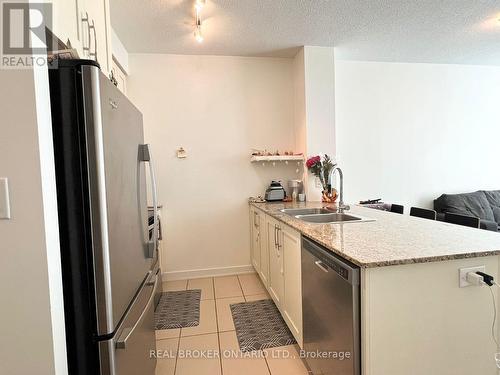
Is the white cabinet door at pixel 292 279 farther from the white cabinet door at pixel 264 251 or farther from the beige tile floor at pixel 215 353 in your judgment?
the white cabinet door at pixel 264 251

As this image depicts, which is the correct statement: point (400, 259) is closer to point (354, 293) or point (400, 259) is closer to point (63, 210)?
point (354, 293)

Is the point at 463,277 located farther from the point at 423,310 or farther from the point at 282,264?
the point at 282,264

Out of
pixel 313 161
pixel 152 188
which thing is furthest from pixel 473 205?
pixel 152 188

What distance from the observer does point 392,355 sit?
3.76ft

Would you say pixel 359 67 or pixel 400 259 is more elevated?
pixel 359 67

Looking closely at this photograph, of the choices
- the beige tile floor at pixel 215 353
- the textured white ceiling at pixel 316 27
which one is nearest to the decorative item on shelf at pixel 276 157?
Answer: the textured white ceiling at pixel 316 27

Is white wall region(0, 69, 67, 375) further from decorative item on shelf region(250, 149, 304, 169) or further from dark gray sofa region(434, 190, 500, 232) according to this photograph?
dark gray sofa region(434, 190, 500, 232)

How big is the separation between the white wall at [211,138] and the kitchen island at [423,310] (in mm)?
2324

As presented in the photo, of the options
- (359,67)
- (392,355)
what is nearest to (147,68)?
(359,67)

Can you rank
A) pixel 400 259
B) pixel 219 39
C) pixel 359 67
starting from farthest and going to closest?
pixel 359 67 → pixel 219 39 → pixel 400 259

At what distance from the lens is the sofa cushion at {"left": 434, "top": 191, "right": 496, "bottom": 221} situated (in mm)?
3682

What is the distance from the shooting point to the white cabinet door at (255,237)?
3.06 m

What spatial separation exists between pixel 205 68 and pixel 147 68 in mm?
690

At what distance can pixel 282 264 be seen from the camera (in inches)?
85.0
